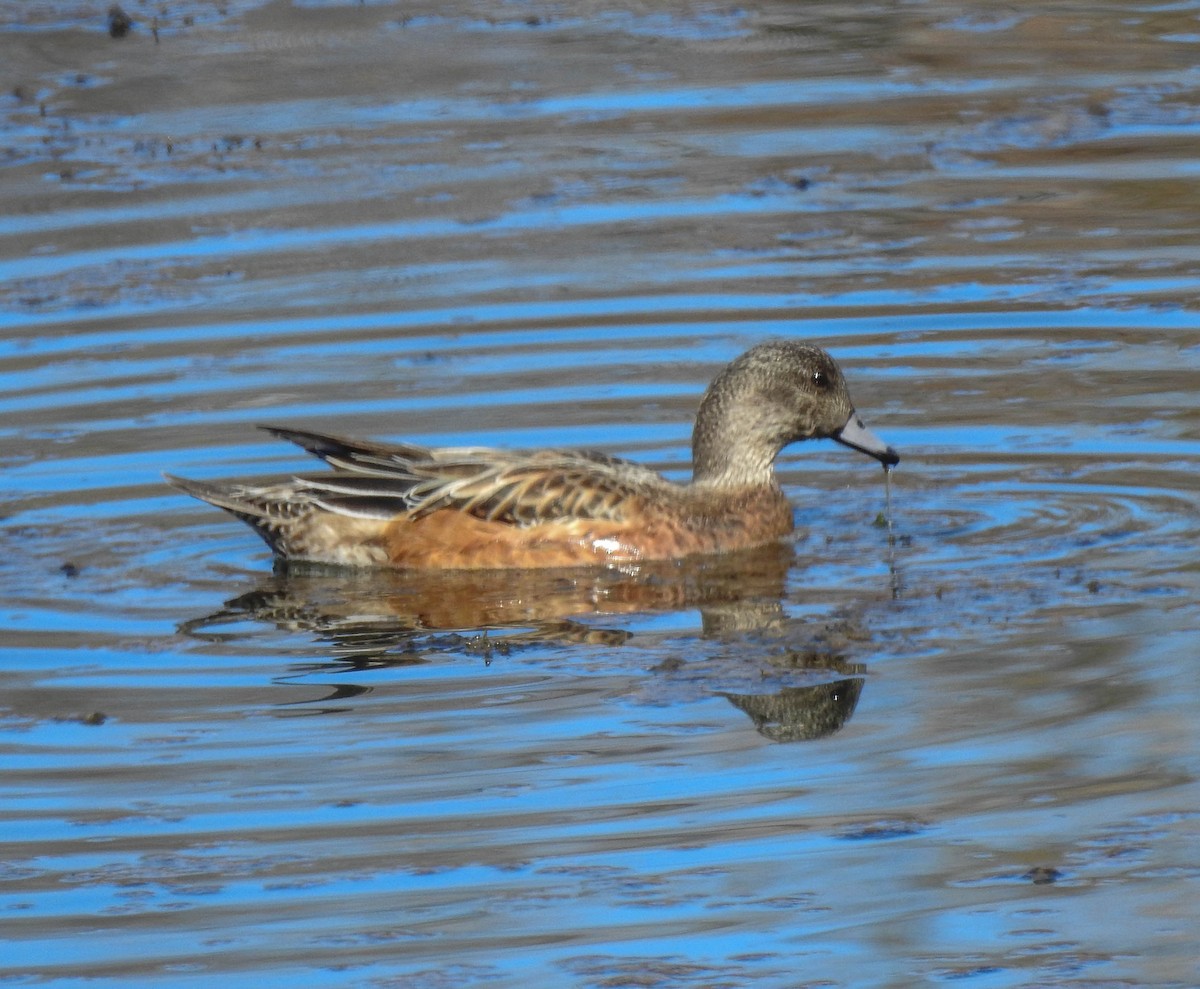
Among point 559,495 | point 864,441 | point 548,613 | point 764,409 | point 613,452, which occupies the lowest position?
point 548,613

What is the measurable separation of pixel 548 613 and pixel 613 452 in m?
1.94

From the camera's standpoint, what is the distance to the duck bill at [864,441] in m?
9.27

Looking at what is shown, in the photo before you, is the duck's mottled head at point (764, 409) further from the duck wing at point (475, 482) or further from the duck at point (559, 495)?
the duck wing at point (475, 482)

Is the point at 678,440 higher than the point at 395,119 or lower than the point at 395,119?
lower

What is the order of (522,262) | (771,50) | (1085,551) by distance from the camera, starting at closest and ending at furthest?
(1085,551) < (522,262) < (771,50)

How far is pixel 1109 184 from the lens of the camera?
13258 mm

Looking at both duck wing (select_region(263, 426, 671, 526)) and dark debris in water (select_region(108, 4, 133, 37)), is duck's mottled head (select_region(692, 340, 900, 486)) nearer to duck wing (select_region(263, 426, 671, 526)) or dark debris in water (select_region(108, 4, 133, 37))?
duck wing (select_region(263, 426, 671, 526))

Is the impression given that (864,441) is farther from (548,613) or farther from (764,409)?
(548,613)

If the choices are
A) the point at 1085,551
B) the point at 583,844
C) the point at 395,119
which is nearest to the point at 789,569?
the point at 1085,551

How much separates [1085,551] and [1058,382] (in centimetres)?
208

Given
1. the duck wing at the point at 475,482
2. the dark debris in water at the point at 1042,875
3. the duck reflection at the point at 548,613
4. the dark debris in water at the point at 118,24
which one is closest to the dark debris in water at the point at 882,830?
the dark debris in water at the point at 1042,875

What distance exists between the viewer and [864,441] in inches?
368

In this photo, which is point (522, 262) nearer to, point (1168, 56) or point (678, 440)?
point (678, 440)

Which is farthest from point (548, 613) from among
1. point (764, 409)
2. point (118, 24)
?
point (118, 24)
